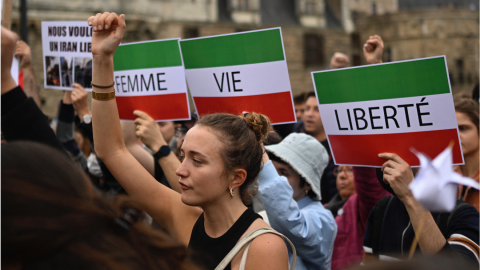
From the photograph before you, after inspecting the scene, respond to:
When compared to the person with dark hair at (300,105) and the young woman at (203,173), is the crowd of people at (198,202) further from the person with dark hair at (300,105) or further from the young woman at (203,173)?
the person with dark hair at (300,105)

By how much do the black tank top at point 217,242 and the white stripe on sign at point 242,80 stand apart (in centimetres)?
129

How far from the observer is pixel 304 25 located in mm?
35219

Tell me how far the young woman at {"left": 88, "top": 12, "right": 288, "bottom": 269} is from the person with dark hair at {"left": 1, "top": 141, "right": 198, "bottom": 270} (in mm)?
888

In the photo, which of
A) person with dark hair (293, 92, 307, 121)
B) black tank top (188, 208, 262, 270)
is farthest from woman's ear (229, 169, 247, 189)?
person with dark hair (293, 92, 307, 121)

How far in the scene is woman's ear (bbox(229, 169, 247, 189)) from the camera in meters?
2.28

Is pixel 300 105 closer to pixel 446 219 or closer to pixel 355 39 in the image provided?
pixel 446 219

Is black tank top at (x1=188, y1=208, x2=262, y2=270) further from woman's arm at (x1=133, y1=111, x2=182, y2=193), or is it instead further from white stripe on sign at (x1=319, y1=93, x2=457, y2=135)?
white stripe on sign at (x1=319, y1=93, x2=457, y2=135)

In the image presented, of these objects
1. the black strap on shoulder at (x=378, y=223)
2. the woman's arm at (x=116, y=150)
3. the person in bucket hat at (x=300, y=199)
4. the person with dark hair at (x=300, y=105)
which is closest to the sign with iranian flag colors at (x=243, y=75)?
the person in bucket hat at (x=300, y=199)

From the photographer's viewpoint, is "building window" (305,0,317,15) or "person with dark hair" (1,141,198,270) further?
"building window" (305,0,317,15)

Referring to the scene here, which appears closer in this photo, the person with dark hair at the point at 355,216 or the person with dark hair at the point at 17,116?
the person with dark hair at the point at 17,116

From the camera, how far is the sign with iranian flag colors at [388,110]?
263 centimetres

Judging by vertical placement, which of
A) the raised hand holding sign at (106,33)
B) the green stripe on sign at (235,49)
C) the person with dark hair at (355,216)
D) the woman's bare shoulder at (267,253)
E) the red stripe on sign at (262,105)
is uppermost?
the raised hand holding sign at (106,33)

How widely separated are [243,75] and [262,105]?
237 millimetres

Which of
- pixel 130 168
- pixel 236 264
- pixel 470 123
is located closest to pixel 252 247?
pixel 236 264
